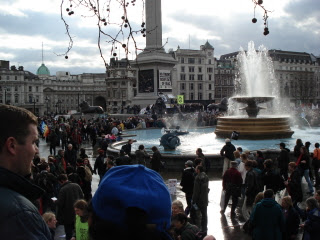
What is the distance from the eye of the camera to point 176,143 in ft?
65.6

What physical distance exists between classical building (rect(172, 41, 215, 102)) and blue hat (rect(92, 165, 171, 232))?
10262cm

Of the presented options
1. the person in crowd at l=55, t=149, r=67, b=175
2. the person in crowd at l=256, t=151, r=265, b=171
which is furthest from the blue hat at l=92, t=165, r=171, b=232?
the person in crowd at l=256, t=151, r=265, b=171

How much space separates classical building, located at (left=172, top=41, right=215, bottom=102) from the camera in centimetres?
10500

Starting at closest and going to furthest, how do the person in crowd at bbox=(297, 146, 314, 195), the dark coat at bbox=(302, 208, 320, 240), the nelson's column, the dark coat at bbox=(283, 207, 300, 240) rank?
1. the dark coat at bbox=(302, 208, 320, 240)
2. the dark coat at bbox=(283, 207, 300, 240)
3. the person in crowd at bbox=(297, 146, 314, 195)
4. the nelson's column

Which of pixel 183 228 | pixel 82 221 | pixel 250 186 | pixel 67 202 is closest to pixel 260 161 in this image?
pixel 250 186

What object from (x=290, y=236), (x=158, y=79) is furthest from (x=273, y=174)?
(x=158, y=79)

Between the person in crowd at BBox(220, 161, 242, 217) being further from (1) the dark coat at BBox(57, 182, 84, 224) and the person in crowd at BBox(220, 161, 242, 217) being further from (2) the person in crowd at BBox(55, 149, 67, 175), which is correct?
(2) the person in crowd at BBox(55, 149, 67, 175)

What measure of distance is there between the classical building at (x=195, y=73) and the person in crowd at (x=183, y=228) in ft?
328

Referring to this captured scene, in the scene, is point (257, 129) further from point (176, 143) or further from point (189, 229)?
point (189, 229)

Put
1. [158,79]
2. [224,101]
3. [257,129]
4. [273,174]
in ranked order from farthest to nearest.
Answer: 1. [158,79]
2. [224,101]
3. [257,129]
4. [273,174]

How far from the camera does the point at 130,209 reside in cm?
169

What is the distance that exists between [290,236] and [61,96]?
14322 centimetres

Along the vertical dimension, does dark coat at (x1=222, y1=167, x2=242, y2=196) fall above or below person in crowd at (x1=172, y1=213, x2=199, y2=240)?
below

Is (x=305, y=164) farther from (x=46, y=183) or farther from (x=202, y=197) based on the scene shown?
(x=46, y=183)
